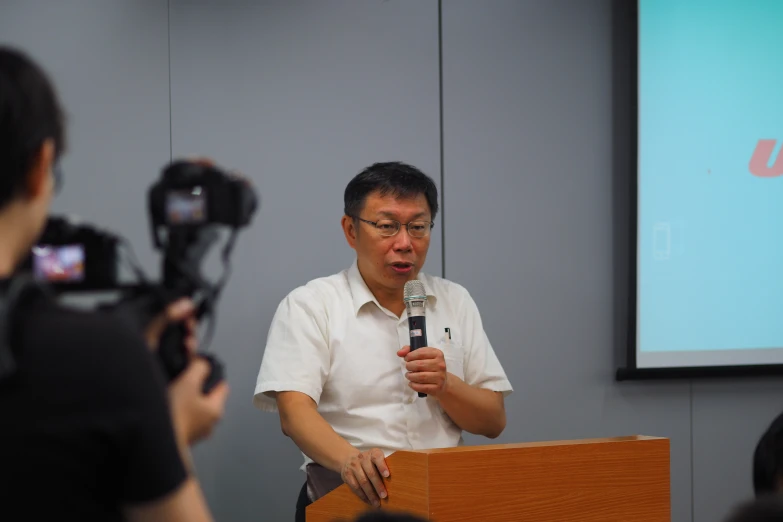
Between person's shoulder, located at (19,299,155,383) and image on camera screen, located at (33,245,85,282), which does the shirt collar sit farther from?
person's shoulder, located at (19,299,155,383)

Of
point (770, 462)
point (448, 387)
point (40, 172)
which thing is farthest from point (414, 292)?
point (40, 172)

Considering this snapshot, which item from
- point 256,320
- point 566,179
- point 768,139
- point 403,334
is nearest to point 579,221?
point 566,179

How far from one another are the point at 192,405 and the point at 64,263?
0.81 feet

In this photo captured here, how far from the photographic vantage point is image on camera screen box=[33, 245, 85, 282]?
1075 millimetres

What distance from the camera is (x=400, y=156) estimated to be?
328 cm

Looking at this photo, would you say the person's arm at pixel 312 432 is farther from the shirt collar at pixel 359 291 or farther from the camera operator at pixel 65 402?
the camera operator at pixel 65 402

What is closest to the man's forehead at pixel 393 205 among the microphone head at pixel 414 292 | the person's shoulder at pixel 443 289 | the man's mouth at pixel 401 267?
the man's mouth at pixel 401 267

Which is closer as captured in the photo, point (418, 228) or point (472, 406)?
point (472, 406)

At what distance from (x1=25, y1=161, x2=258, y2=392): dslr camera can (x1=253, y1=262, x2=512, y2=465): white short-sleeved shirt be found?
1.40 metres

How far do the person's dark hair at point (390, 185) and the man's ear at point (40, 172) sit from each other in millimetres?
1736

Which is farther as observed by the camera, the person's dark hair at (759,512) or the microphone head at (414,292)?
the microphone head at (414,292)

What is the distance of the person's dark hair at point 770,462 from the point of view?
1.39 meters

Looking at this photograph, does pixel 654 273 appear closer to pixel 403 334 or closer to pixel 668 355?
pixel 668 355

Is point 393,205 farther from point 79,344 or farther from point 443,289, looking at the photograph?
point 79,344
